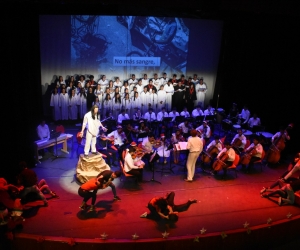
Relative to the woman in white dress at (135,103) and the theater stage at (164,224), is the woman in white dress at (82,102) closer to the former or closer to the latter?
the woman in white dress at (135,103)

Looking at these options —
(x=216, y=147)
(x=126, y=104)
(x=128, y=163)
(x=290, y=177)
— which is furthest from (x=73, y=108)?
(x=290, y=177)

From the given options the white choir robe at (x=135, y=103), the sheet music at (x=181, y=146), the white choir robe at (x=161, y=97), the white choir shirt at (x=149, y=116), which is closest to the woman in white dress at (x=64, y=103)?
the white choir robe at (x=135, y=103)

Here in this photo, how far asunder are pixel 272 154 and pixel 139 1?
605cm

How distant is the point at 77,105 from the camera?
15.0 meters

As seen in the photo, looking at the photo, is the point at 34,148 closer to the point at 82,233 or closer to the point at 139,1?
the point at 82,233

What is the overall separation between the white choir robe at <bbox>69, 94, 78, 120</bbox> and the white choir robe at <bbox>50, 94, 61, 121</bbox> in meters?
0.47

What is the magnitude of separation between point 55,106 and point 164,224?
316 inches

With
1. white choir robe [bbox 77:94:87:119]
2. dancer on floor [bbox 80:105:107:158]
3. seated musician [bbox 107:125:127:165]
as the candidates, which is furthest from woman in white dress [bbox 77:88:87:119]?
dancer on floor [bbox 80:105:107:158]

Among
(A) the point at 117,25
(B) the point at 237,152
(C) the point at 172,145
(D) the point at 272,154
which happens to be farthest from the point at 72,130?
(D) the point at 272,154

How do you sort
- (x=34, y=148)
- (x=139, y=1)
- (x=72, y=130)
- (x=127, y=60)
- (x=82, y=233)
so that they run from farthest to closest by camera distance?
(x=127, y=60) < (x=72, y=130) < (x=34, y=148) < (x=139, y=1) < (x=82, y=233)

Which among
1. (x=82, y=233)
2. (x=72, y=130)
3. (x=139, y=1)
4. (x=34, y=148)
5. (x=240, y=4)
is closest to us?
(x=82, y=233)

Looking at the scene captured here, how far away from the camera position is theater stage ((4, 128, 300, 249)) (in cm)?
727

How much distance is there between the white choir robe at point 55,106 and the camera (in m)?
14.5

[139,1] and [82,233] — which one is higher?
[139,1]
